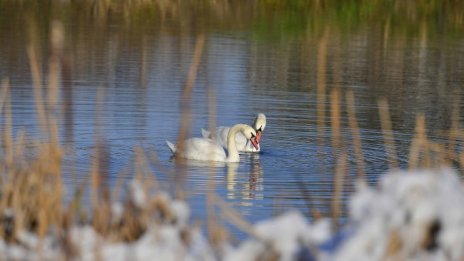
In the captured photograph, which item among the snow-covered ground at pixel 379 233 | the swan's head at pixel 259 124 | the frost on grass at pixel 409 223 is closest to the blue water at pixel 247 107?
the swan's head at pixel 259 124

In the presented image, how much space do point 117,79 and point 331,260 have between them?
1450 cm

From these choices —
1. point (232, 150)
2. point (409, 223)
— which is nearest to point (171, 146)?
point (232, 150)

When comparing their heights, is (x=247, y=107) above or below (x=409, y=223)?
below

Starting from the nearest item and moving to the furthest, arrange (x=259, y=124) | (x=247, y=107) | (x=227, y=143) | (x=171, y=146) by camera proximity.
→ (x=171, y=146), (x=227, y=143), (x=259, y=124), (x=247, y=107)

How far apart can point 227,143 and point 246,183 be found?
229 cm

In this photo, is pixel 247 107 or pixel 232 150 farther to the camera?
pixel 247 107

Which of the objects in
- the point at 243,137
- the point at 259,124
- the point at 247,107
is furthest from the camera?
the point at 247,107

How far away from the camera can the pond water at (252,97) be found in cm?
1298

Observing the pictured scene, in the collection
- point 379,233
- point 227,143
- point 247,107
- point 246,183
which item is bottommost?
point 246,183

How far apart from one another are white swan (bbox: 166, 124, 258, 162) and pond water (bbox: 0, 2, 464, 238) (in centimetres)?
21

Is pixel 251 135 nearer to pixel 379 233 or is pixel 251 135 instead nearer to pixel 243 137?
pixel 243 137

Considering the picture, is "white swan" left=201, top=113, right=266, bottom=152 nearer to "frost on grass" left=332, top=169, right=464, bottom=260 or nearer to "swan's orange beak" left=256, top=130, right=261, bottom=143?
"swan's orange beak" left=256, top=130, right=261, bottom=143

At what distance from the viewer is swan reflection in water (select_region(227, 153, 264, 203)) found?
472 inches

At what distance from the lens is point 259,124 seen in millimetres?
15562
